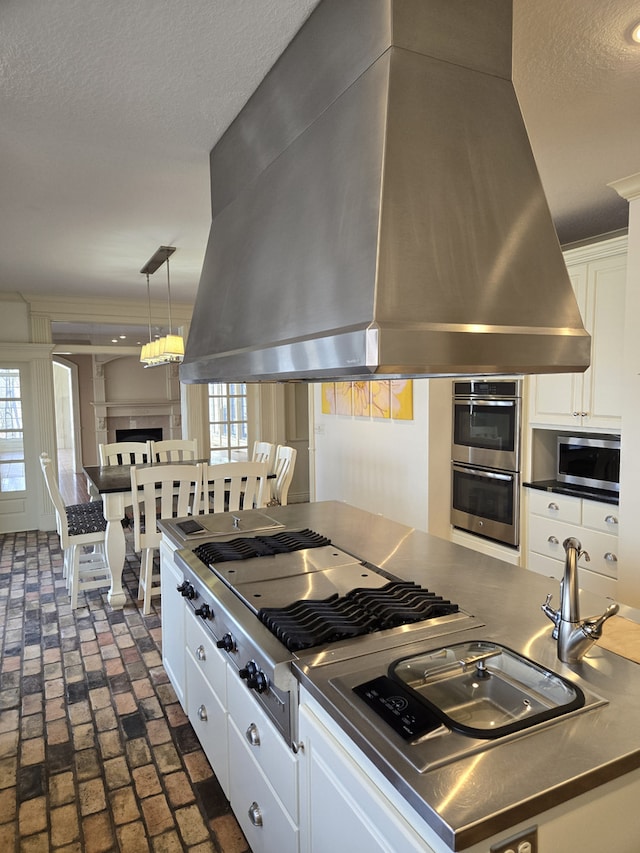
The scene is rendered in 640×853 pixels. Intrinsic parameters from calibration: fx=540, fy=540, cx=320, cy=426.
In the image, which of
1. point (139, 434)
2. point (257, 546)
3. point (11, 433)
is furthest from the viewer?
point (139, 434)

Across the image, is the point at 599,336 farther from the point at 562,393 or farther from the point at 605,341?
the point at 562,393

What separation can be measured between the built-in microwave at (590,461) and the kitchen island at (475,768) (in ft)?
6.85

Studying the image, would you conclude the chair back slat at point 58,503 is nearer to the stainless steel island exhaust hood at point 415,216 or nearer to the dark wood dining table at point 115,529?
the dark wood dining table at point 115,529

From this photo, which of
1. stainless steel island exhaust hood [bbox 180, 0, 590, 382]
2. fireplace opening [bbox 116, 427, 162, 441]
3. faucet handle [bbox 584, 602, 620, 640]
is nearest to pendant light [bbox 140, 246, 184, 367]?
stainless steel island exhaust hood [bbox 180, 0, 590, 382]

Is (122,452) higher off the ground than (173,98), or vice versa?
Result: (173,98)

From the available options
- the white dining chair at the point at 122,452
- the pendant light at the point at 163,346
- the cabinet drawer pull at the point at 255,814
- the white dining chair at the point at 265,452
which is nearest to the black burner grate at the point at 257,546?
the cabinet drawer pull at the point at 255,814

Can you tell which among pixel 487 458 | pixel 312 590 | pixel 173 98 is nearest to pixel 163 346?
pixel 173 98

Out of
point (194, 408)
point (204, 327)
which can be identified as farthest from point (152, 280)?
point (204, 327)

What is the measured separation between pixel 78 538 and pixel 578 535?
3.29 metres

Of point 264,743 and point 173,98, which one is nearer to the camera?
point 264,743

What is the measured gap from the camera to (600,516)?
3135 millimetres

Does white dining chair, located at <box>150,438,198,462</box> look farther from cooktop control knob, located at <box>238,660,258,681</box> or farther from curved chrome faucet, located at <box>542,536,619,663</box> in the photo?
curved chrome faucet, located at <box>542,536,619,663</box>

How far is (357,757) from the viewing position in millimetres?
1061

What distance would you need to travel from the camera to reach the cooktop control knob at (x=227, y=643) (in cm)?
159
